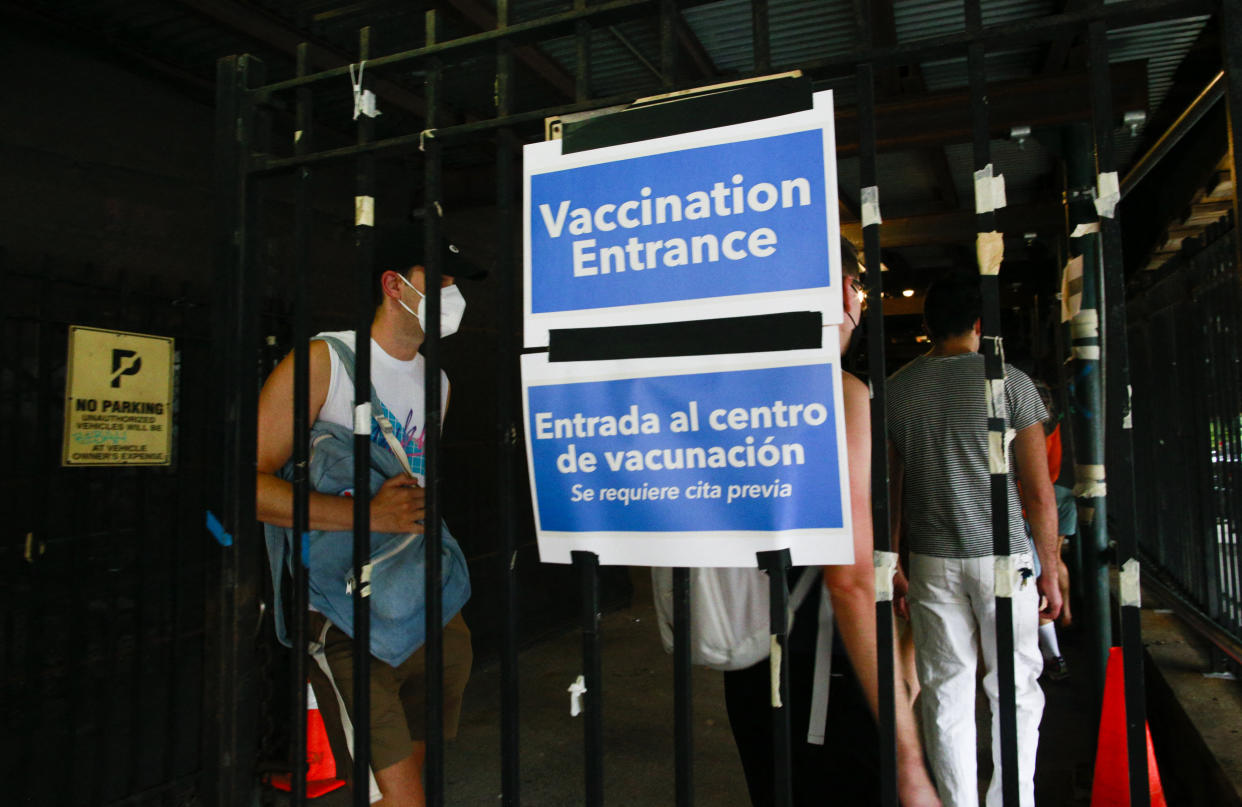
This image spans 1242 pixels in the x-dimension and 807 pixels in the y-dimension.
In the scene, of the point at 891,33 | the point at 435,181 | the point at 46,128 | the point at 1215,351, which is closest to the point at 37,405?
the point at 46,128

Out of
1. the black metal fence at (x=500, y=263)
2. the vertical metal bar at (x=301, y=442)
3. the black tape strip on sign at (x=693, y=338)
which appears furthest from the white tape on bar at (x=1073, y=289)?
the vertical metal bar at (x=301, y=442)

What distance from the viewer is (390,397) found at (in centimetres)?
251

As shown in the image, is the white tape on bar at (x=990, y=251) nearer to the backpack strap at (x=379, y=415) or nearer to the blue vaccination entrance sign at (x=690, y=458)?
the blue vaccination entrance sign at (x=690, y=458)

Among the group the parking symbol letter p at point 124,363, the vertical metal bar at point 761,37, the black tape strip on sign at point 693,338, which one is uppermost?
the vertical metal bar at point 761,37

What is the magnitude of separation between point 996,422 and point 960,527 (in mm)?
2041

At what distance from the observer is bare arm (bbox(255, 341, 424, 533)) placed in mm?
2207

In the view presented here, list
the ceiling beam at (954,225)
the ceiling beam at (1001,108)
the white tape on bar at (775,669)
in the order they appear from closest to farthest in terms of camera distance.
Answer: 1. the white tape on bar at (775,669)
2. the ceiling beam at (1001,108)
3. the ceiling beam at (954,225)

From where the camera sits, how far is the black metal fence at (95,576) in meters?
3.37

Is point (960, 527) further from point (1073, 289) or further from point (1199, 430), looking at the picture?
point (1199, 430)

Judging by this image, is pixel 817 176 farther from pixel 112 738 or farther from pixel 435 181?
pixel 112 738

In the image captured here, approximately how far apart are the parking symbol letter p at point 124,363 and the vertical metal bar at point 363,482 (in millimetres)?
2494

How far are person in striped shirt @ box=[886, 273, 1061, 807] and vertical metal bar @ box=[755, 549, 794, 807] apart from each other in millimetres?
1903

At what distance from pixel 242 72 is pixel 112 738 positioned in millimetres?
3199

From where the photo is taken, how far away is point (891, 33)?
407cm
